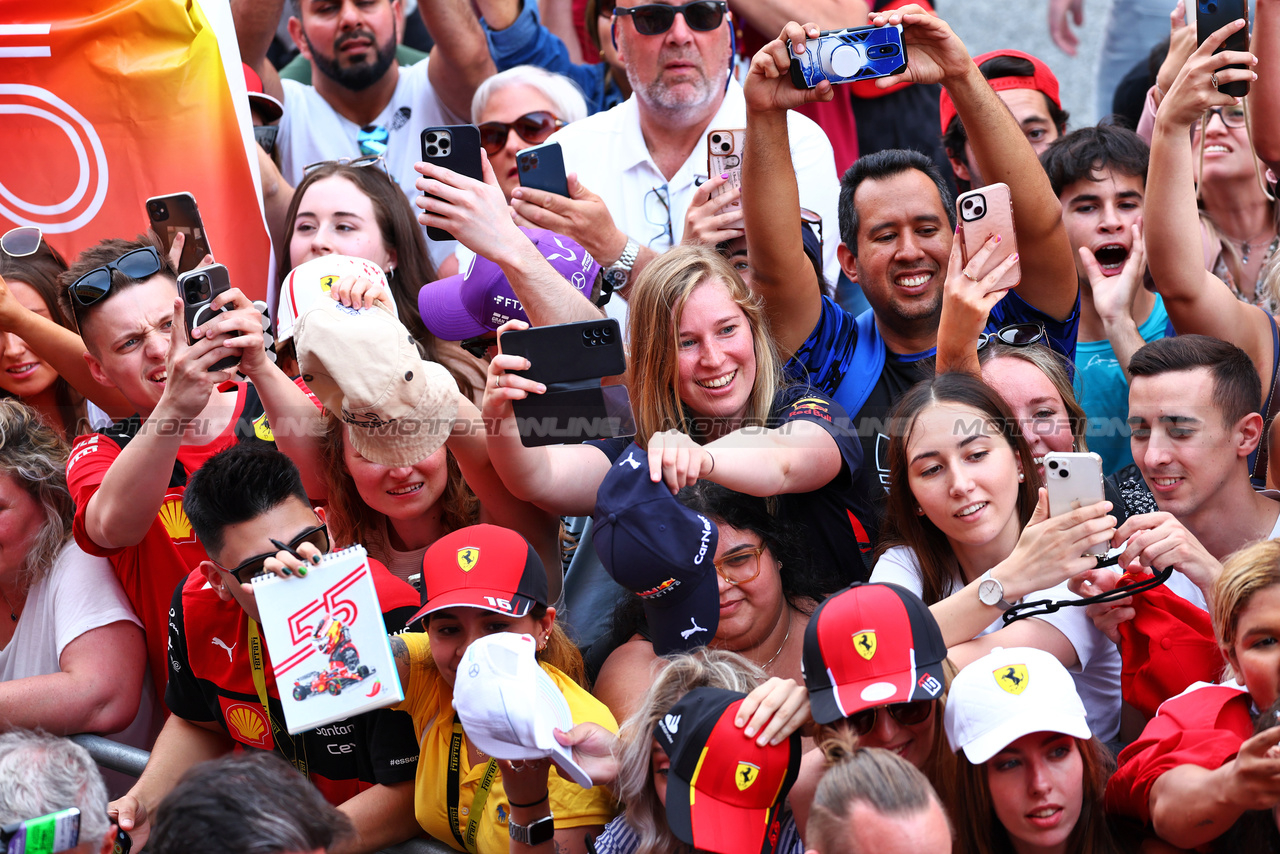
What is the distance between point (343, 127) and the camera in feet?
17.5

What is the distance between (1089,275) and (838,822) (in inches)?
95.7

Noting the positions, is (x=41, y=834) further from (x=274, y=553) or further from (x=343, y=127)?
(x=343, y=127)

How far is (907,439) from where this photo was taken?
3.15 m

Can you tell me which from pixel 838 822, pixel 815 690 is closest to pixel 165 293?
pixel 815 690

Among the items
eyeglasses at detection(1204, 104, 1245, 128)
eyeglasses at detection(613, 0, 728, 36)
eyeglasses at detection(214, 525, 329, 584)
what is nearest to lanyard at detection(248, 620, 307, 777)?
eyeglasses at detection(214, 525, 329, 584)

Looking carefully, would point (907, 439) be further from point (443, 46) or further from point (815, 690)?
point (443, 46)

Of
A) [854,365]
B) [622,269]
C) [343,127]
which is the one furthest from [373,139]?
[854,365]

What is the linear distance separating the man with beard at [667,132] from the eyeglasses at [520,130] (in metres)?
0.08

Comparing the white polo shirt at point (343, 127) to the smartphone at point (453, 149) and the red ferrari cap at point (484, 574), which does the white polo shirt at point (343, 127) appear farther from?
the red ferrari cap at point (484, 574)

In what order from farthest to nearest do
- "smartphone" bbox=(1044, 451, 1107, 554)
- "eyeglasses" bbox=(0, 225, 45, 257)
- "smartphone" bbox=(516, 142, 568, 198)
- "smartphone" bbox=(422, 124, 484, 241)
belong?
"eyeglasses" bbox=(0, 225, 45, 257)
"smartphone" bbox=(516, 142, 568, 198)
"smartphone" bbox=(422, 124, 484, 241)
"smartphone" bbox=(1044, 451, 1107, 554)

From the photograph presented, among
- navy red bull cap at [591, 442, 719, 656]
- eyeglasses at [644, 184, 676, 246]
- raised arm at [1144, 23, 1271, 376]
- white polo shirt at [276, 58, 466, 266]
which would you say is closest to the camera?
navy red bull cap at [591, 442, 719, 656]

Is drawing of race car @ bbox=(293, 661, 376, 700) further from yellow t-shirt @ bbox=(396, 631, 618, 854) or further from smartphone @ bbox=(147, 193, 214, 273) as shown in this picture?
smartphone @ bbox=(147, 193, 214, 273)

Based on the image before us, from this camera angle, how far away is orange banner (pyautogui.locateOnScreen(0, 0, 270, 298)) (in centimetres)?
416

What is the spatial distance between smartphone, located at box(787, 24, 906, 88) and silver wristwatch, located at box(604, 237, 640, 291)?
0.82 m
